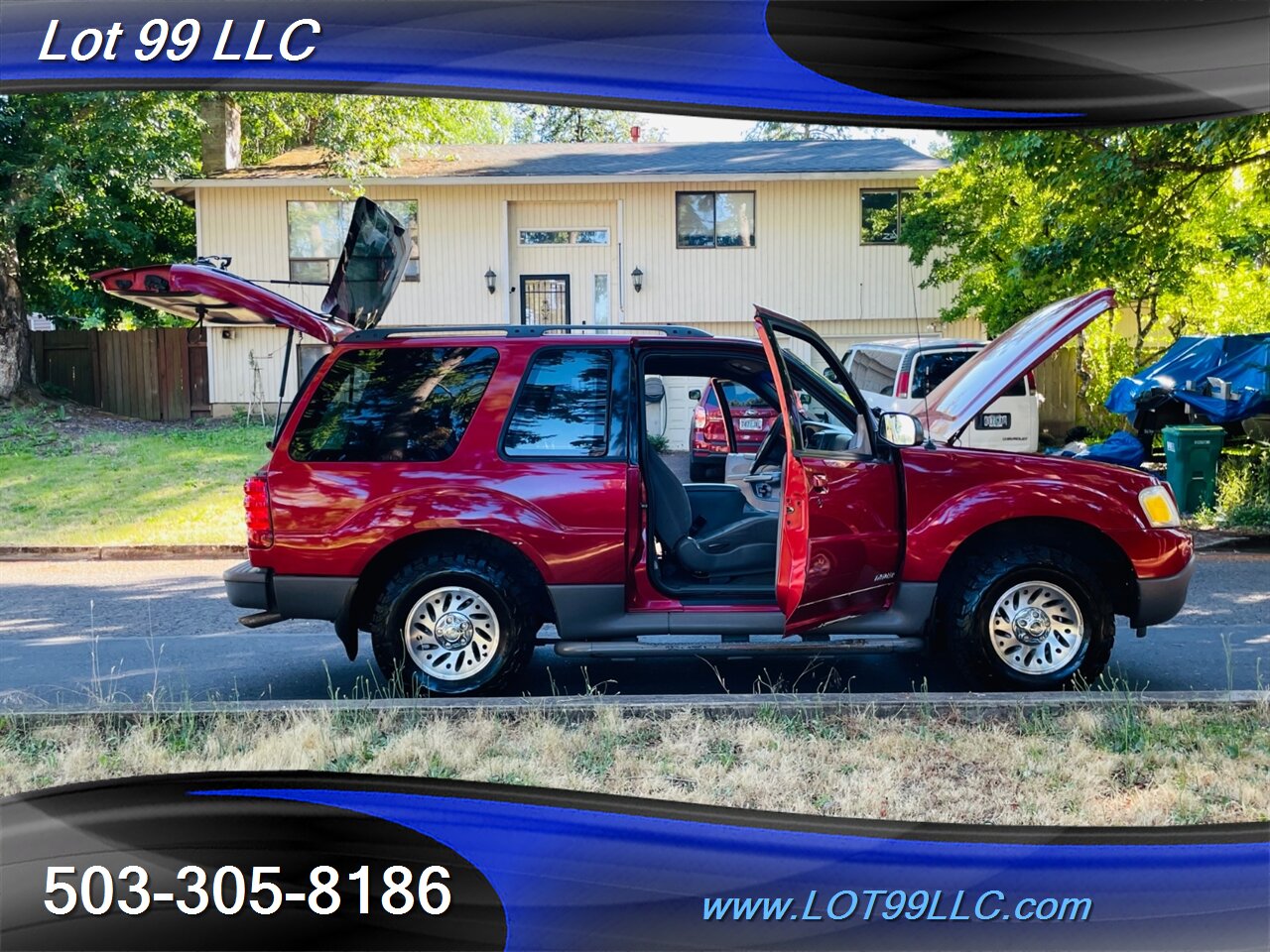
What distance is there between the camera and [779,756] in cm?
472

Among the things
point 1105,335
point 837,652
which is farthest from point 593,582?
point 1105,335

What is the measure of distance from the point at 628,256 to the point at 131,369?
11.5 m

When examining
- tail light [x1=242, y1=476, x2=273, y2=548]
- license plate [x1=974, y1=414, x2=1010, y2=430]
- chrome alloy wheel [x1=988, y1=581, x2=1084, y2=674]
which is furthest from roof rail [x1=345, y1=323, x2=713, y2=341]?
license plate [x1=974, y1=414, x2=1010, y2=430]

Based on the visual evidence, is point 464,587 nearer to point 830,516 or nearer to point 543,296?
point 830,516

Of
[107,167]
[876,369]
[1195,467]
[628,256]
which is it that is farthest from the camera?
[628,256]

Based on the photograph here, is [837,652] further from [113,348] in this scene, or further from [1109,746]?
[113,348]

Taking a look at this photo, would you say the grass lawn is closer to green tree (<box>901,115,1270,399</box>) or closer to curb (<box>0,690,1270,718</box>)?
curb (<box>0,690,1270,718</box>)

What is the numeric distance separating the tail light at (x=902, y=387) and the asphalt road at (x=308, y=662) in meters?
5.97

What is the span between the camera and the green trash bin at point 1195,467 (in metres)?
12.6

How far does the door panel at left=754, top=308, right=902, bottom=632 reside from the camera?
Result: 5.32 metres

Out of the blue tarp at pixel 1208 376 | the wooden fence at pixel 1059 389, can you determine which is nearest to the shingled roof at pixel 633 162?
the wooden fence at pixel 1059 389

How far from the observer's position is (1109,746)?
4797 millimetres

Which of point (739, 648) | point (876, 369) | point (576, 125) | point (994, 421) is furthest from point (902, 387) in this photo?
point (576, 125)

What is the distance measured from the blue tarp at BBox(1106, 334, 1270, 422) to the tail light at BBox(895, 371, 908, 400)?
4.31m
